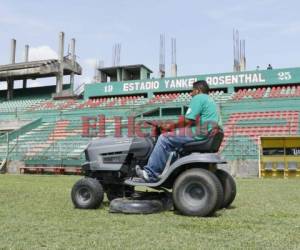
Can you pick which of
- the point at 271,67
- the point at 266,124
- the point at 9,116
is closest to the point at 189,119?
the point at 266,124

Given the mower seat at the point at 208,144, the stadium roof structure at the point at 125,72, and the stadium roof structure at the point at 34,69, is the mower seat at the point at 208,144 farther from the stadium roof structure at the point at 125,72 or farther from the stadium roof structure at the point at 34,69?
the stadium roof structure at the point at 34,69

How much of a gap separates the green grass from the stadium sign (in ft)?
70.9

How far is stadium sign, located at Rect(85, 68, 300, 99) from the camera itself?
88.6 feet

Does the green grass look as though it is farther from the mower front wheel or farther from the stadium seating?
the stadium seating

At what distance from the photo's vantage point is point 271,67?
28.7 meters

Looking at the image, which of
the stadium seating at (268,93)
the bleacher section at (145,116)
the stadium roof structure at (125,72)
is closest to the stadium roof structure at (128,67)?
the stadium roof structure at (125,72)

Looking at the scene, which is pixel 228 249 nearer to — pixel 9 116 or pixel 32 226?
pixel 32 226

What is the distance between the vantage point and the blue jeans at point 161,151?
5.82 meters

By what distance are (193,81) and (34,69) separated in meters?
13.2

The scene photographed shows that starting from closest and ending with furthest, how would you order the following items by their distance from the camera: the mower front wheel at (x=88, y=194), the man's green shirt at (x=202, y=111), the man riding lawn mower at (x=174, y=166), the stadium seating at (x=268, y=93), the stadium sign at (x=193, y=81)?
the man riding lawn mower at (x=174, y=166)
the man's green shirt at (x=202, y=111)
the mower front wheel at (x=88, y=194)
the stadium seating at (x=268, y=93)
the stadium sign at (x=193, y=81)

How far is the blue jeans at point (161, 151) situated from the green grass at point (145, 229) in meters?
0.56

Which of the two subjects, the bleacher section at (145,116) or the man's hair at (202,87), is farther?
the bleacher section at (145,116)

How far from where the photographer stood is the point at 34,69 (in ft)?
116

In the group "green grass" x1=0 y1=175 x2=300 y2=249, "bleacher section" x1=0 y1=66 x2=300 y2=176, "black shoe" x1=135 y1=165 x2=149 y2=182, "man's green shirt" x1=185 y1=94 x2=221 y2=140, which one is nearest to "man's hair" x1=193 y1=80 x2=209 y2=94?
"man's green shirt" x1=185 y1=94 x2=221 y2=140
